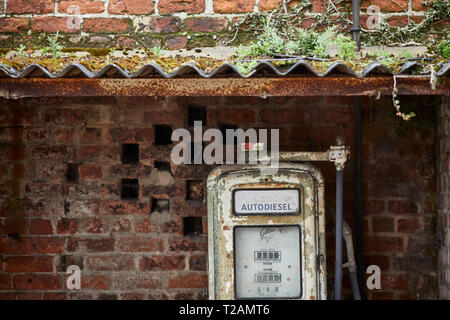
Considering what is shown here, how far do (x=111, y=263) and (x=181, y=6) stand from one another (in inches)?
78.6

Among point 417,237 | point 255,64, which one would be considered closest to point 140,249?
point 255,64

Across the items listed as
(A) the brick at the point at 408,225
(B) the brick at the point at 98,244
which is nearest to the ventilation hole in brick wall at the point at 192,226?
(B) the brick at the point at 98,244

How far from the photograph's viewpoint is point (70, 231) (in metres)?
4.24

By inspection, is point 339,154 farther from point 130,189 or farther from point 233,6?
point 130,189

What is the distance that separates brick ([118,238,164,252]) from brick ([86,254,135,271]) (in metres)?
0.07

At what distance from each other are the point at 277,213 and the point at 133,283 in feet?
4.46

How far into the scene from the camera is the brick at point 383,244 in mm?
4164

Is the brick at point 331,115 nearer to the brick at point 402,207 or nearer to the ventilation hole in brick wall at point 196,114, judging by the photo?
the brick at point 402,207

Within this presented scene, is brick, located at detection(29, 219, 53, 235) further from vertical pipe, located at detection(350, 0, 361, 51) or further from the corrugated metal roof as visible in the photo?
vertical pipe, located at detection(350, 0, 361, 51)

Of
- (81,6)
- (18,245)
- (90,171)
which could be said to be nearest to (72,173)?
(90,171)

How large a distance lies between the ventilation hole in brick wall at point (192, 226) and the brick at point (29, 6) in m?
1.89

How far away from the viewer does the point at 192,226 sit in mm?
4285
